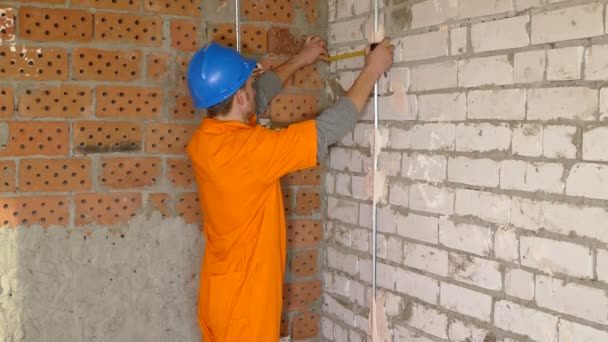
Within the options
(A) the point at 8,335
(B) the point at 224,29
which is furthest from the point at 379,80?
(A) the point at 8,335

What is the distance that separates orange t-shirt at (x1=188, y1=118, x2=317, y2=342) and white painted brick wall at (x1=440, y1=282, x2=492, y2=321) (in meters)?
0.66

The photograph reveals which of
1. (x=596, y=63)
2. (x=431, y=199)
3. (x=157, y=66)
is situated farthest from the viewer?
(x=157, y=66)

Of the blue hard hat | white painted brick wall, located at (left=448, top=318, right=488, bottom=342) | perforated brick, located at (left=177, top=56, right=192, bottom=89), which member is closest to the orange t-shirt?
the blue hard hat

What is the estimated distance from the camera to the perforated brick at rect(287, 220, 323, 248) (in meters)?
3.09

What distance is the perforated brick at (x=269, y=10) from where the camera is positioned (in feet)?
9.64

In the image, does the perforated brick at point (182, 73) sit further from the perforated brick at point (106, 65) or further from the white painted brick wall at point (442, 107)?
the white painted brick wall at point (442, 107)

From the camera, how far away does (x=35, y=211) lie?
2.57 meters

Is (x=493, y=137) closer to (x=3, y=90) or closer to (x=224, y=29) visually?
(x=224, y=29)

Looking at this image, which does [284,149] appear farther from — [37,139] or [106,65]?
[37,139]

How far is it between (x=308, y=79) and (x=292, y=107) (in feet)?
0.52

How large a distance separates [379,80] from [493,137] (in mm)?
698

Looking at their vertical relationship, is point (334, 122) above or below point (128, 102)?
below

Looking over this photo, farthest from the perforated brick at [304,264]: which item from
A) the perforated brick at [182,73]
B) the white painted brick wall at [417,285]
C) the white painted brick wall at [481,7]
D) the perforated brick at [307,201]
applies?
the white painted brick wall at [481,7]

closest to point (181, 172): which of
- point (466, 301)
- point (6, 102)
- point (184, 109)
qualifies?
point (184, 109)
